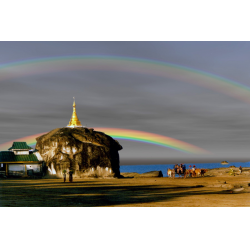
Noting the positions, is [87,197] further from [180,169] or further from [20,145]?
[20,145]

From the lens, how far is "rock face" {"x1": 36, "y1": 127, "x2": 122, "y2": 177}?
2313 inches

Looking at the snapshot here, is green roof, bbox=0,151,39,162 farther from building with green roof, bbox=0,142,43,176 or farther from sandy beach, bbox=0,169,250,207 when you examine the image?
sandy beach, bbox=0,169,250,207

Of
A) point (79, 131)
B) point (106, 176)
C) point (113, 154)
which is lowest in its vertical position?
point (106, 176)

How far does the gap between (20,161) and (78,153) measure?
10.9 m

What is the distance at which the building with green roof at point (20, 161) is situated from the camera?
187 feet

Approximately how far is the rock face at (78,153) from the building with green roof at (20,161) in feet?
6.66

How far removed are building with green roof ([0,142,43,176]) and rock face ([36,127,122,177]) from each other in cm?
203

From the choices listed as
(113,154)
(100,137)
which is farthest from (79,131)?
(113,154)

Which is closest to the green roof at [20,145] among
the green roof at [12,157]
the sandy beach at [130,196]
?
the green roof at [12,157]

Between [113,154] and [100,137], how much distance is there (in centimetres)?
446

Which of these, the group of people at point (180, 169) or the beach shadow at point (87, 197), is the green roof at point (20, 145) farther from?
the beach shadow at point (87, 197)
